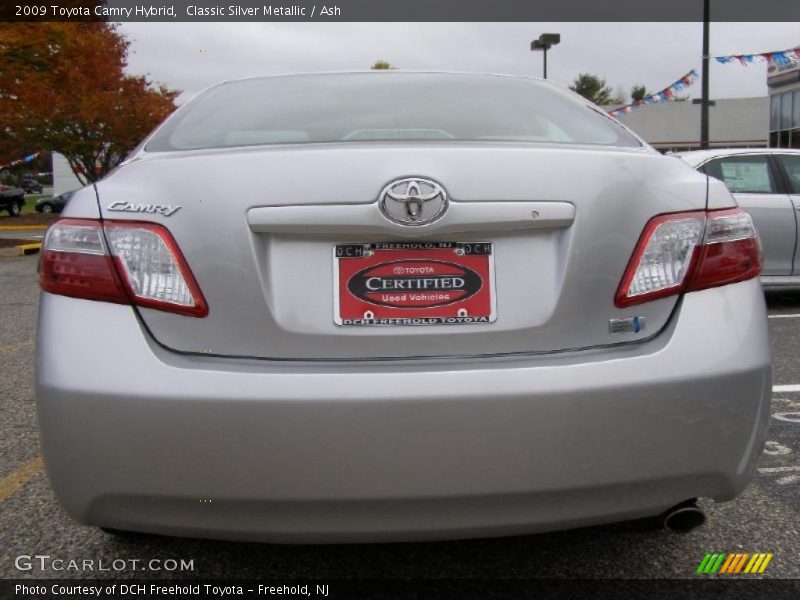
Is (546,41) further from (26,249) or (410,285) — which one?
(410,285)

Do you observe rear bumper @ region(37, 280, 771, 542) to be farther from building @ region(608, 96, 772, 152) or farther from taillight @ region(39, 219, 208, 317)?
building @ region(608, 96, 772, 152)

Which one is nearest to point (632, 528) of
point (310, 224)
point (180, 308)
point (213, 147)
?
point (310, 224)

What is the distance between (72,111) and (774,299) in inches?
953

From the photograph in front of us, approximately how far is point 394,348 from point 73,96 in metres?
23.5

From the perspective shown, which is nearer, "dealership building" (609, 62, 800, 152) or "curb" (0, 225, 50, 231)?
"curb" (0, 225, 50, 231)

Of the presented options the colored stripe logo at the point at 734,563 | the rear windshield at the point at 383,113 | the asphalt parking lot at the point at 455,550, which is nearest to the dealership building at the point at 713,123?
the rear windshield at the point at 383,113

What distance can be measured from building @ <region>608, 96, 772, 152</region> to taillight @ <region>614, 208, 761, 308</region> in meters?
42.0

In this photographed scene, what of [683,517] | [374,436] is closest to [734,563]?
[683,517]

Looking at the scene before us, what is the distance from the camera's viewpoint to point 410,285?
168 cm

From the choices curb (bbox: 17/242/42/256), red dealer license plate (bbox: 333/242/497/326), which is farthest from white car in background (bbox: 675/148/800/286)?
curb (bbox: 17/242/42/256)

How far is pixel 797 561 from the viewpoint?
2.20 m

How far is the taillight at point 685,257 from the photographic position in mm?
1740

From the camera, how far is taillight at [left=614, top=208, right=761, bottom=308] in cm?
174

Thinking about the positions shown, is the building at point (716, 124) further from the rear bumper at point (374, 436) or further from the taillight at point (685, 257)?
the rear bumper at point (374, 436)
